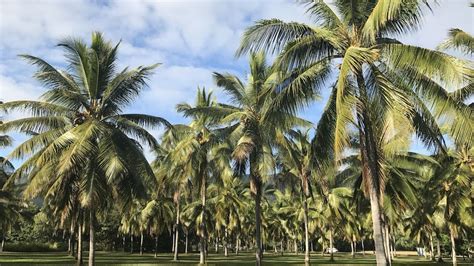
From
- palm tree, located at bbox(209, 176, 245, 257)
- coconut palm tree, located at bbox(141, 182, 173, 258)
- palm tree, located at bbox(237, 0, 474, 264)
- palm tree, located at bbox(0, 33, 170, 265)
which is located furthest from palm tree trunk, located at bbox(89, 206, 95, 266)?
coconut palm tree, located at bbox(141, 182, 173, 258)

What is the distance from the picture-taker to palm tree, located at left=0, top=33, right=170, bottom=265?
16734 millimetres

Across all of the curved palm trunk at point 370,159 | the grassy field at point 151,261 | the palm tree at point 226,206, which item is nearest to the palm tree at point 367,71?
the curved palm trunk at point 370,159

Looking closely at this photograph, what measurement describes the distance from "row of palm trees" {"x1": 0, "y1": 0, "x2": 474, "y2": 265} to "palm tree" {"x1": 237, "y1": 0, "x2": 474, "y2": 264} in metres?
0.03

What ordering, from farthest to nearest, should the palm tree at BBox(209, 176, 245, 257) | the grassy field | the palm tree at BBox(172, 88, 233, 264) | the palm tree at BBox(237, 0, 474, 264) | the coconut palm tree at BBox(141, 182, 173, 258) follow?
1. the coconut palm tree at BBox(141, 182, 173, 258)
2. the palm tree at BBox(209, 176, 245, 257)
3. the grassy field
4. the palm tree at BBox(172, 88, 233, 264)
5. the palm tree at BBox(237, 0, 474, 264)

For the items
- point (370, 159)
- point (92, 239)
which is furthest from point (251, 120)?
point (370, 159)

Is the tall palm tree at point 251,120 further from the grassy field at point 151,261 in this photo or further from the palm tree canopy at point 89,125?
the grassy field at point 151,261

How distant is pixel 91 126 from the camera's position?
16469 mm

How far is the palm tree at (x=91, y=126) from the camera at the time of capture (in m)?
16.7

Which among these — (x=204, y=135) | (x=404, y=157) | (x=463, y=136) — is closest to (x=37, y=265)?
(x=204, y=135)

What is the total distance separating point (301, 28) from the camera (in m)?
12.1

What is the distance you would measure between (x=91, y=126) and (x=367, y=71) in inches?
388

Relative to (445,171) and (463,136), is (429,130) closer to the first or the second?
(463,136)

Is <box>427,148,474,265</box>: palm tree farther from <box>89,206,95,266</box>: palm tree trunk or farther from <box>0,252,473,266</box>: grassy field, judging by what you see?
<box>89,206,95,266</box>: palm tree trunk

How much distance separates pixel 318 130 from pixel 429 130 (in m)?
2.98
